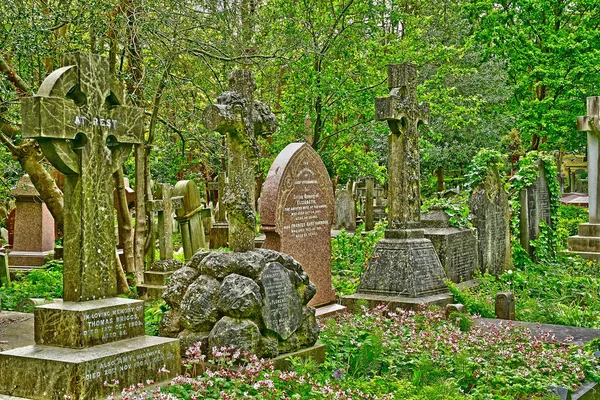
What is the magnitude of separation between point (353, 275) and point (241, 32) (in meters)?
5.25

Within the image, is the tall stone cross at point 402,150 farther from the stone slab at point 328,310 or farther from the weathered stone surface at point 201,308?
the weathered stone surface at point 201,308

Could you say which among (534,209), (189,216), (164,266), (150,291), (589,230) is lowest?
(150,291)

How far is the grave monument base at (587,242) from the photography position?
15.6 m

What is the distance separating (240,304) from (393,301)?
3.92m

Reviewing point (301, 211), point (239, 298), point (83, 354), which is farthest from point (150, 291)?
point (83, 354)

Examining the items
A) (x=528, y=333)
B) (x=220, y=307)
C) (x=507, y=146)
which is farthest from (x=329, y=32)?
(x=507, y=146)

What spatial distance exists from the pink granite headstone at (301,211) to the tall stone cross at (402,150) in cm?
133

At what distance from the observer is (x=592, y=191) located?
16.3 meters

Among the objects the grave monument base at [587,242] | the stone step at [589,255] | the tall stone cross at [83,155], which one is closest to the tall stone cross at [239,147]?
the tall stone cross at [83,155]

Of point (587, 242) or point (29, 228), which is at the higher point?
point (29, 228)

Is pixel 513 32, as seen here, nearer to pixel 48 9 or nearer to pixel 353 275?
pixel 353 275

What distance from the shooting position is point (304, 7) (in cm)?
1620

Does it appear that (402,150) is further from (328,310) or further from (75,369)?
(75,369)

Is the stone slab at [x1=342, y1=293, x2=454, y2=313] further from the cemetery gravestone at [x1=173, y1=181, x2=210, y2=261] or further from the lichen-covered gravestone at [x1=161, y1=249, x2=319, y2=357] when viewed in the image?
the cemetery gravestone at [x1=173, y1=181, x2=210, y2=261]
